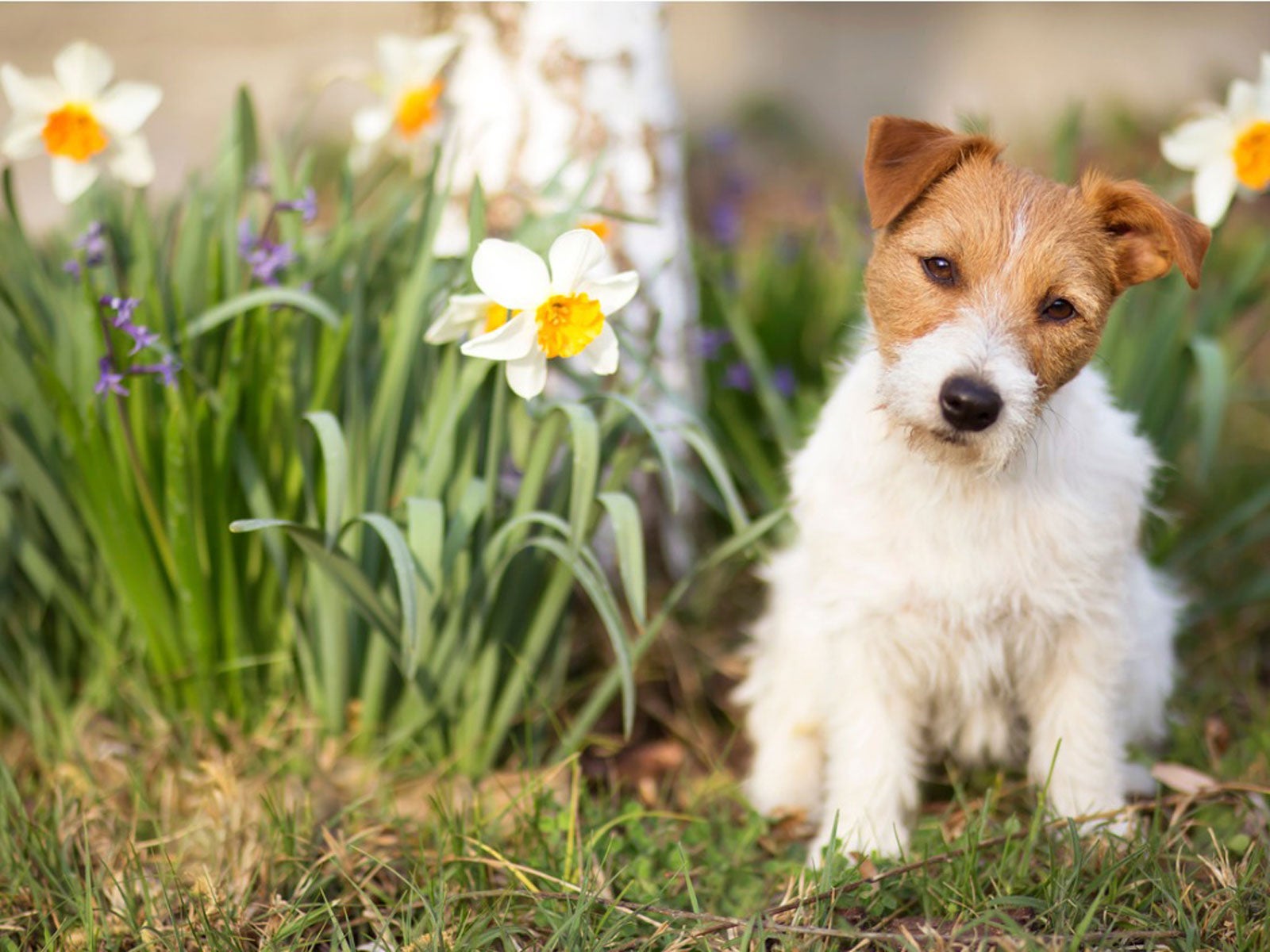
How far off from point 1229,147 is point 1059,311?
0.90 meters

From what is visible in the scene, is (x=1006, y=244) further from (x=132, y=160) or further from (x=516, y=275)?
(x=132, y=160)

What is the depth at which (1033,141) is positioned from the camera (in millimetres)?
6922

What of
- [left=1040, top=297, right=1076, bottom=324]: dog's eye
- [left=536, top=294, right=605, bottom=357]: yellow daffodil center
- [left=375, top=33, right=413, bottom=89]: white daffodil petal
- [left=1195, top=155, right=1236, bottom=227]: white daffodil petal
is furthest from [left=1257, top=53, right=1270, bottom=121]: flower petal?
[left=375, top=33, right=413, bottom=89]: white daffodil petal

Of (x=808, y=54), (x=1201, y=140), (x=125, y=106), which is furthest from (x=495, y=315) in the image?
(x=808, y=54)

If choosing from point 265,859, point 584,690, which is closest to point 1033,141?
point 584,690

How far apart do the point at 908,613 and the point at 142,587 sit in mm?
1654

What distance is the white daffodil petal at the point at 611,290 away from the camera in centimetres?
217

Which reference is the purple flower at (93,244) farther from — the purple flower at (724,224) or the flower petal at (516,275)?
the purple flower at (724,224)

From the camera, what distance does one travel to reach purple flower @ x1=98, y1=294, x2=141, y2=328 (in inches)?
88.7

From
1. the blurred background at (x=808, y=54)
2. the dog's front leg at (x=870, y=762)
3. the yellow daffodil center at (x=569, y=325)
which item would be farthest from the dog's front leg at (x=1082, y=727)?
the blurred background at (x=808, y=54)

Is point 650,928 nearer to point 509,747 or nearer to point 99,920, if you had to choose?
point 509,747

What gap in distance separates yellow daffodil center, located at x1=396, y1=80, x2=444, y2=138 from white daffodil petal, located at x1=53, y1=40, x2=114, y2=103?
67 cm

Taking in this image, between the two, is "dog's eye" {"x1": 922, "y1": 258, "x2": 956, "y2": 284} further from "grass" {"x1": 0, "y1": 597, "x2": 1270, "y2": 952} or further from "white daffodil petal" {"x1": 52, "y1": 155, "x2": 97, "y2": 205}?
"white daffodil petal" {"x1": 52, "y1": 155, "x2": 97, "y2": 205}

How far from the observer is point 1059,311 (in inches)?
84.2
